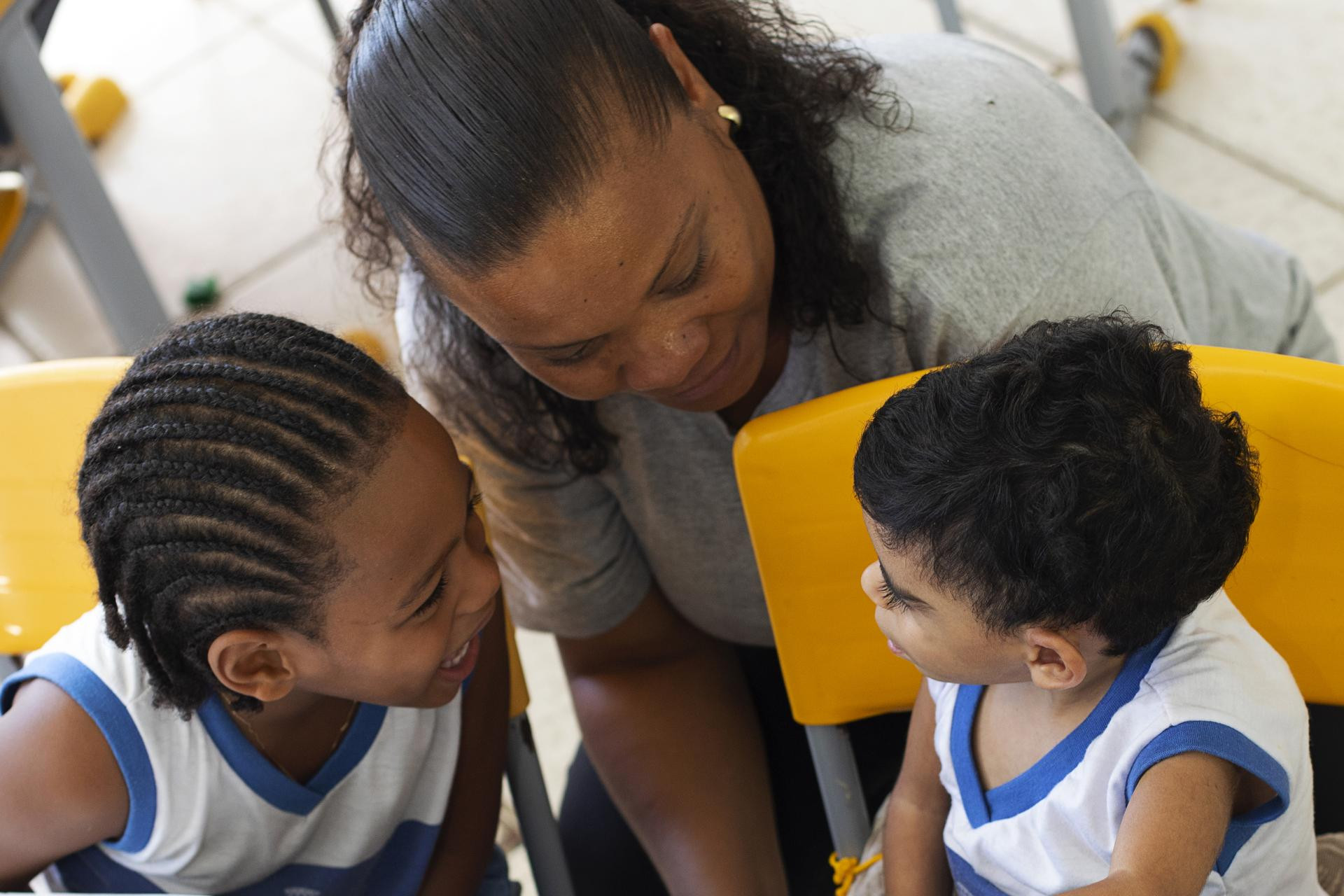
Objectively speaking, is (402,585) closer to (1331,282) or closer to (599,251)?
(599,251)

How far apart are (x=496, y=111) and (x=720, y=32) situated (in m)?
0.30

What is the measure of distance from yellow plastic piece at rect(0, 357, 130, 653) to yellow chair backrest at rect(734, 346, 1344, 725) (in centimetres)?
59

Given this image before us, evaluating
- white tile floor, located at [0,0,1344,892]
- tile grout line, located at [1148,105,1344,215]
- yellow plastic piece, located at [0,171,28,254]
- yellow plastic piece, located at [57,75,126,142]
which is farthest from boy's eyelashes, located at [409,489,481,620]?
yellow plastic piece, located at [57,75,126,142]

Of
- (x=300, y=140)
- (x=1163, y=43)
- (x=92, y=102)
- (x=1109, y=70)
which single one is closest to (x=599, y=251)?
(x=1109, y=70)

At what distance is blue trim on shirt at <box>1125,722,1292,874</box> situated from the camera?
86cm

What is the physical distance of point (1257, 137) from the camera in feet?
8.12

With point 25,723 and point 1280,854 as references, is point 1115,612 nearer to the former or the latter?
point 1280,854

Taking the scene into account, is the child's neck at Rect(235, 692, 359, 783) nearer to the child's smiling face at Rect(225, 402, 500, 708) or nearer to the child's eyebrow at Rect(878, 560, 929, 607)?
the child's smiling face at Rect(225, 402, 500, 708)

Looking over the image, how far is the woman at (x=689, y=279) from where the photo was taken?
926mm

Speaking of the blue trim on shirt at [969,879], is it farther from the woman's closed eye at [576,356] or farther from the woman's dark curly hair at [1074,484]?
the woman's closed eye at [576,356]

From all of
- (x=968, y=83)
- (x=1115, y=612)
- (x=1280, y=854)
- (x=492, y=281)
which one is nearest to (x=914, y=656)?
(x=1115, y=612)

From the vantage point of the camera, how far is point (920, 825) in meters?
1.11

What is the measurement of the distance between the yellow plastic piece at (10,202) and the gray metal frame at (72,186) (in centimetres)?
46

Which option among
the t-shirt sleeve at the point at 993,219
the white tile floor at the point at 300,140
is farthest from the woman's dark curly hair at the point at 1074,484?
the white tile floor at the point at 300,140
